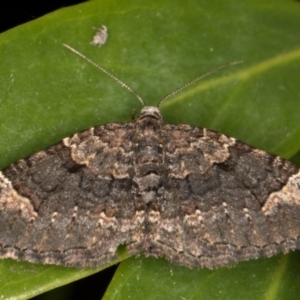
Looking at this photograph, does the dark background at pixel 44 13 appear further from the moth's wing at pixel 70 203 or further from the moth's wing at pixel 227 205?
the moth's wing at pixel 227 205

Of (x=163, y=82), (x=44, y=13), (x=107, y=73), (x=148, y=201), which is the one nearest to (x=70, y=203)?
(x=148, y=201)

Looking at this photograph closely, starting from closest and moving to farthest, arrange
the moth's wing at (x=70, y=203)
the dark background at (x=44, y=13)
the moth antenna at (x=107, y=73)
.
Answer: the moth's wing at (x=70, y=203) → the moth antenna at (x=107, y=73) → the dark background at (x=44, y=13)

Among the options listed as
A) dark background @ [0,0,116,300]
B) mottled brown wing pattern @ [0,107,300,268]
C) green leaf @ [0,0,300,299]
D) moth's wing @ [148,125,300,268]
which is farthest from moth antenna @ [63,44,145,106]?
moth's wing @ [148,125,300,268]

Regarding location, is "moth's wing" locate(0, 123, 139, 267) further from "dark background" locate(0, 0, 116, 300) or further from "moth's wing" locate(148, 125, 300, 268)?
"dark background" locate(0, 0, 116, 300)

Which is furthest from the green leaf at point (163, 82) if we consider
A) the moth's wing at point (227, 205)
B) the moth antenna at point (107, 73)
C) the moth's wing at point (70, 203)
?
the moth's wing at point (227, 205)

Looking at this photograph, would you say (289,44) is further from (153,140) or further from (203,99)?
(153,140)

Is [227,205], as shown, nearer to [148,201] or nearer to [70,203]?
[148,201]
